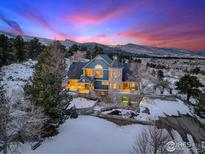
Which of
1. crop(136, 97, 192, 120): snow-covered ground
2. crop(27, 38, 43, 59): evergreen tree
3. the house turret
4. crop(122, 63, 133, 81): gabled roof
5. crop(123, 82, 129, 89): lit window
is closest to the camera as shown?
crop(136, 97, 192, 120): snow-covered ground

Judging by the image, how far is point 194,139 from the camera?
2034 centimetres

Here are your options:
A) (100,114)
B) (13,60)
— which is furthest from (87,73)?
(13,60)

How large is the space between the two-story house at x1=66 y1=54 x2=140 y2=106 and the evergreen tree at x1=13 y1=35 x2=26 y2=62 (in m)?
27.5

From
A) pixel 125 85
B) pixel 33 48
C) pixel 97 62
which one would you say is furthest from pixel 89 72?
pixel 33 48

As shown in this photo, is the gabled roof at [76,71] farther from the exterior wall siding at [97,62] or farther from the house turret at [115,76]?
the house turret at [115,76]

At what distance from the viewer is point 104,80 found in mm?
34688

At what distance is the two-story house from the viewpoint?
109 feet

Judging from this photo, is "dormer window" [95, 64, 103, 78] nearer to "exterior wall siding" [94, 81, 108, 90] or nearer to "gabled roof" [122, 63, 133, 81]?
"exterior wall siding" [94, 81, 108, 90]

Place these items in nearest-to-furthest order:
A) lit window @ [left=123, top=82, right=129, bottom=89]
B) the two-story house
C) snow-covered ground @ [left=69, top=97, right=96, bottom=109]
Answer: snow-covered ground @ [left=69, top=97, right=96, bottom=109], the two-story house, lit window @ [left=123, top=82, right=129, bottom=89]

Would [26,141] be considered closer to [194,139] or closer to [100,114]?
[100,114]

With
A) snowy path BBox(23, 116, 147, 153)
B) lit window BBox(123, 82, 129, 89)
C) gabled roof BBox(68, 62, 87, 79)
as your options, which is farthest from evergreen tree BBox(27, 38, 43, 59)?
snowy path BBox(23, 116, 147, 153)

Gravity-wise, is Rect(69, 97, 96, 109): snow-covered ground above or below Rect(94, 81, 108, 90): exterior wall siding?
below

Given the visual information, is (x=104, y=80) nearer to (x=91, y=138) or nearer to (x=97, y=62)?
(x=97, y=62)

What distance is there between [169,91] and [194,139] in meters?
27.0
